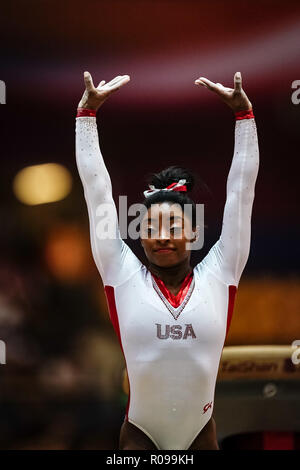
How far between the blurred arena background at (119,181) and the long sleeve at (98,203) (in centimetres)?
91

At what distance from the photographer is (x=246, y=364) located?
2.25 metres

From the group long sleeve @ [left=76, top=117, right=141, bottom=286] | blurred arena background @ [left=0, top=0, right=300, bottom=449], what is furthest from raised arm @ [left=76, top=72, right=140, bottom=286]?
blurred arena background @ [left=0, top=0, right=300, bottom=449]

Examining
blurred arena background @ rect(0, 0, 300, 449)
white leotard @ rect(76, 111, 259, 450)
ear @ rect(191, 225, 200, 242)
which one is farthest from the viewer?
blurred arena background @ rect(0, 0, 300, 449)

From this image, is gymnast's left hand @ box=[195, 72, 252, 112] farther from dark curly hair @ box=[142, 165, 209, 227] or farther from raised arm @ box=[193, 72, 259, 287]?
dark curly hair @ box=[142, 165, 209, 227]

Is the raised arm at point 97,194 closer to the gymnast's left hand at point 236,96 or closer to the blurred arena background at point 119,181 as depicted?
the gymnast's left hand at point 236,96

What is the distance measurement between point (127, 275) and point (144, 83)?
111cm

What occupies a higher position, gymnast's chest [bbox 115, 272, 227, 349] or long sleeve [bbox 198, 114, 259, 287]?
long sleeve [bbox 198, 114, 259, 287]

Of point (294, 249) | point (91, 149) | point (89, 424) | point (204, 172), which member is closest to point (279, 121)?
point (204, 172)

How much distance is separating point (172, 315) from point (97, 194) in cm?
30

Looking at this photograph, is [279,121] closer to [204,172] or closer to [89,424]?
[204,172]

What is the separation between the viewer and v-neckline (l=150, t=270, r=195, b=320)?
1371 millimetres

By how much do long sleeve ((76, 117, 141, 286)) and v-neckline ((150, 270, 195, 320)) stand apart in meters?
0.07

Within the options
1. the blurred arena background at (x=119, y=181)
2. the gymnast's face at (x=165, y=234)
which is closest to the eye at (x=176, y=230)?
the gymnast's face at (x=165, y=234)

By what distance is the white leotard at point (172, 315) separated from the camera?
134cm
